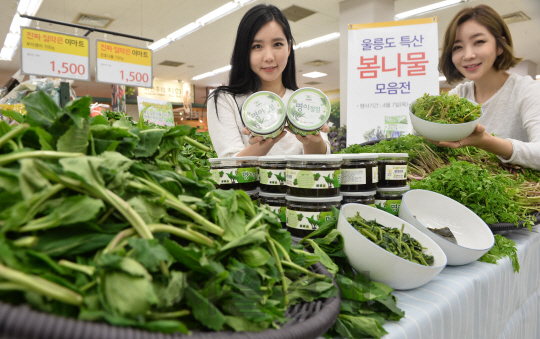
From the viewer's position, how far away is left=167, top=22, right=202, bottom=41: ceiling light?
21.2ft

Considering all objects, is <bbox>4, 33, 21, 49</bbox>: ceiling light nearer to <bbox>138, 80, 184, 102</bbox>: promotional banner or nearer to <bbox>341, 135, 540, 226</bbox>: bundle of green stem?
Answer: <bbox>138, 80, 184, 102</bbox>: promotional banner

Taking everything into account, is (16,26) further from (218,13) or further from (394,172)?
(394,172)

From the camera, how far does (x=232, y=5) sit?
18.0ft

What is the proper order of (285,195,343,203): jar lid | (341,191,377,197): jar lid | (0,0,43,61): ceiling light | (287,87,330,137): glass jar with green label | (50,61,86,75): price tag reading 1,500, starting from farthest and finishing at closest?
1. (0,0,43,61): ceiling light
2. (50,61,86,75): price tag reading 1,500
3. (287,87,330,137): glass jar with green label
4. (341,191,377,197): jar lid
5. (285,195,343,203): jar lid

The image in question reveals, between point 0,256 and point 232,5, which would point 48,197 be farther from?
point 232,5

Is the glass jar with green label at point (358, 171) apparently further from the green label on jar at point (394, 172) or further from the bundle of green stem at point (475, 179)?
the bundle of green stem at point (475, 179)

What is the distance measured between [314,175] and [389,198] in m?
0.35

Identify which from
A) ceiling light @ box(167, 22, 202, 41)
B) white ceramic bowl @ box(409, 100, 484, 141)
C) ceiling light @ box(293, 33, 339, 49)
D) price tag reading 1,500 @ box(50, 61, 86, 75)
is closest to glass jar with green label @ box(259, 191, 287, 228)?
white ceramic bowl @ box(409, 100, 484, 141)

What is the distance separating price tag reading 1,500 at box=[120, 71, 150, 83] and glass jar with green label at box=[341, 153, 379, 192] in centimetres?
447

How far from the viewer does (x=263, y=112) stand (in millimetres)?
1160

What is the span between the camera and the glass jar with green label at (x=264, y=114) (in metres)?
1.14

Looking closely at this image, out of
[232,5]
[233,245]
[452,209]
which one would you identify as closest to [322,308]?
[233,245]

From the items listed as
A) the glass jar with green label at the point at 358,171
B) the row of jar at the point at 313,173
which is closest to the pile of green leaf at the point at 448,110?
the row of jar at the point at 313,173

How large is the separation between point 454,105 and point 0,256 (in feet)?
5.19
